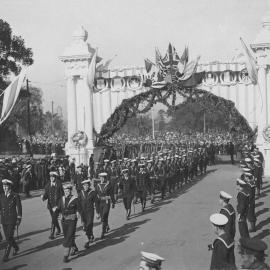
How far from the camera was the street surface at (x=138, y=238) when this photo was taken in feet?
28.4

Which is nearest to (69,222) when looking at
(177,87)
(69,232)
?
(69,232)

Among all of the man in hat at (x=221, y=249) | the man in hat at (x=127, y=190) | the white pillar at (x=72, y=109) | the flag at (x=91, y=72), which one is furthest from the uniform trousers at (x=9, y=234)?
the white pillar at (x=72, y=109)

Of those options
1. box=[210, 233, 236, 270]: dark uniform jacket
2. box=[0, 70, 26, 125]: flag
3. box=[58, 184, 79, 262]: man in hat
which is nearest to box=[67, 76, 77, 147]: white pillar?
box=[0, 70, 26, 125]: flag

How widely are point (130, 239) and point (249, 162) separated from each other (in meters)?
5.91

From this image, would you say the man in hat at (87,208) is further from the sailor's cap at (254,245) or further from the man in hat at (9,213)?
the sailor's cap at (254,245)

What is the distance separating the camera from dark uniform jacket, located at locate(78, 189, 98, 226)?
32.1ft

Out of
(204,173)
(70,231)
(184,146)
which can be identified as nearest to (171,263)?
(70,231)

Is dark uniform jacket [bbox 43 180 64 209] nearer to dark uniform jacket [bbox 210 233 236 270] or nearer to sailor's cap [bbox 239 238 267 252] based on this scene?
dark uniform jacket [bbox 210 233 236 270]

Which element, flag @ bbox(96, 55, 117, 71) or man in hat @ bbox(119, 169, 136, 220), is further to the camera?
flag @ bbox(96, 55, 117, 71)

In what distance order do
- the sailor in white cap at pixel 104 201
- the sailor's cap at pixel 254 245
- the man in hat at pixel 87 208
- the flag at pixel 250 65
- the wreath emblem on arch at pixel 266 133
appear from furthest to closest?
the wreath emblem on arch at pixel 266 133 → the flag at pixel 250 65 → the sailor in white cap at pixel 104 201 → the man in hat at pixel 87 208 → the sailor's cap at pixel 254 245

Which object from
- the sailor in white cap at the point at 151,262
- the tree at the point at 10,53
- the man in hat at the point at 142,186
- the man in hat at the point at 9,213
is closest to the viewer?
the sailor in white cap at the point at 151,262

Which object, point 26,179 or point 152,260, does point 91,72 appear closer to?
point 26,179

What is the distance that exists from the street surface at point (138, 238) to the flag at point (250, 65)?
6374mm

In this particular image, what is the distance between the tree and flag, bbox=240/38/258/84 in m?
14.6
